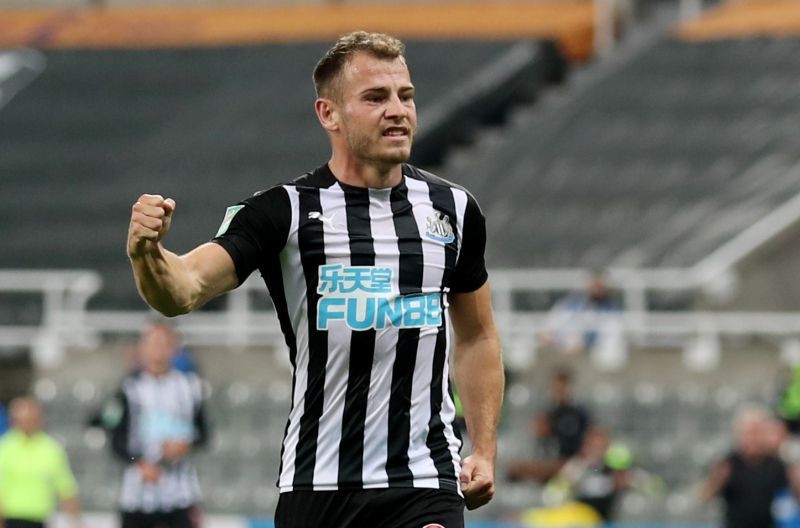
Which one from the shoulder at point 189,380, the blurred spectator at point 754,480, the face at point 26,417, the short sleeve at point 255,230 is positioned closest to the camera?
the short sleeve at point 255,230

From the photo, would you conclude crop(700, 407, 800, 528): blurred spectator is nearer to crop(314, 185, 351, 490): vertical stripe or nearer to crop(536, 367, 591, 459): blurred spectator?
crop(536, 367, 591, 459): blurred spectator

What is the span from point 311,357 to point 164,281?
54 cm

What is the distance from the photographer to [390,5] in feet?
91.8

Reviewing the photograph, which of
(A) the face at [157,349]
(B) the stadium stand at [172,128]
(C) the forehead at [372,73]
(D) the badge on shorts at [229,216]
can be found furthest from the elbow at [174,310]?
(B) the stadium stand at [172,128]

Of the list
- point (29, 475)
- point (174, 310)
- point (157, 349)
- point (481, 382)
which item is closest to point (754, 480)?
point (157, 349)

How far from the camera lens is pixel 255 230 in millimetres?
4457

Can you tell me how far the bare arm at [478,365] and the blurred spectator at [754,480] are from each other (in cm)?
768

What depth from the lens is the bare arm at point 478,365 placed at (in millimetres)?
4738

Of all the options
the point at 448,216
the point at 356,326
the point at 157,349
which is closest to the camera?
the point at 356,326

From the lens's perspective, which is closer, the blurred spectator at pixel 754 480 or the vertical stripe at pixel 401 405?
the vertical stripe at pixel 401 405

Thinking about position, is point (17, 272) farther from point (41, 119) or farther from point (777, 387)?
point (777, 387)

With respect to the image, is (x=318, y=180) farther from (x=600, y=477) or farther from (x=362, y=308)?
(x=600, y=477)

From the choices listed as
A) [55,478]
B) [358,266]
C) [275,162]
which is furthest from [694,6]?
[358,266]

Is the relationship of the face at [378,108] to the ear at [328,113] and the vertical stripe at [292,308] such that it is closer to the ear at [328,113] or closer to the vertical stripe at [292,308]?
the ear at [328,113]
